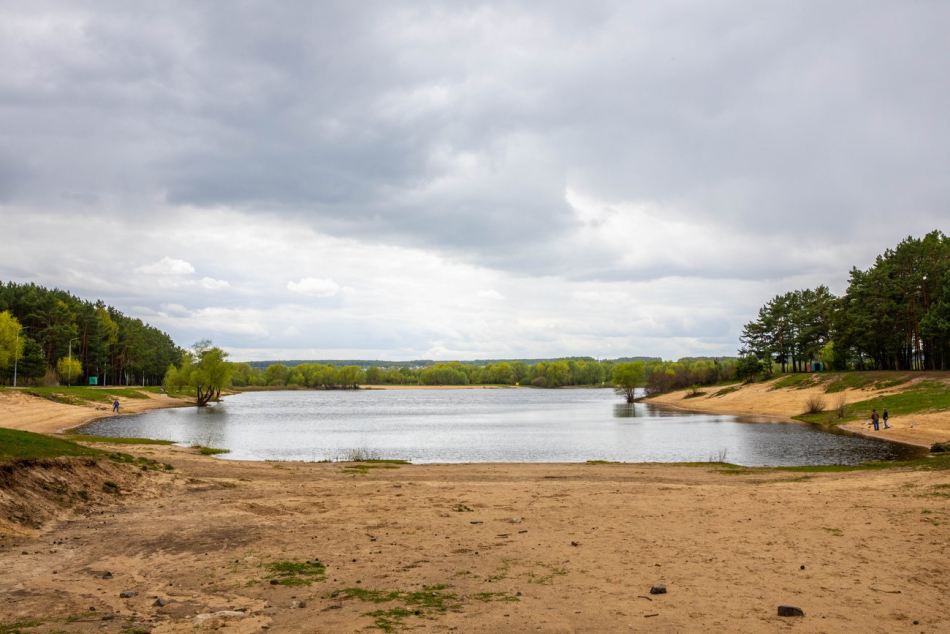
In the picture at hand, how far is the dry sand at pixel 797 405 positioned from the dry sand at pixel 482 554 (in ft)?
86.1

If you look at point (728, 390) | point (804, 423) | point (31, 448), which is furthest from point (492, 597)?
point (728, 390)

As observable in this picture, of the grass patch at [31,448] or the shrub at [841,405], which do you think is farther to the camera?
the shrub at [841,405]

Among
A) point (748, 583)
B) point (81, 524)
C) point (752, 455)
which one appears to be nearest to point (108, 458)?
point (81, 524)

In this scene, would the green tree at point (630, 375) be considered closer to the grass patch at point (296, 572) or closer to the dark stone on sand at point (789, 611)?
the grass patch at point (296, 572)

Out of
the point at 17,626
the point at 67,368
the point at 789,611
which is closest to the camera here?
the point at 17,626

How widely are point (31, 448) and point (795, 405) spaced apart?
77.5 metres

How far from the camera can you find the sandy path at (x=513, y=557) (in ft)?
25.3

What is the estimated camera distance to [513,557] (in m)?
10.9

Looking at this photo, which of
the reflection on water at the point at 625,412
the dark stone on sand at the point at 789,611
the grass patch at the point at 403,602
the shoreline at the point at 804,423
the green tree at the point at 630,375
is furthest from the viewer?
the green tree at the point at 630,375

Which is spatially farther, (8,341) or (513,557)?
(8,341)

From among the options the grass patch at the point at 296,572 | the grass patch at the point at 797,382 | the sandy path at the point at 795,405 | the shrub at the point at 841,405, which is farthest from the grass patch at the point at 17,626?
the grass patch at the point at 797,382

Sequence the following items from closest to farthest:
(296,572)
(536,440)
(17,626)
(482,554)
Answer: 1. (17,626)
2. (296,572)
3. (482,554)
4. (536,440)

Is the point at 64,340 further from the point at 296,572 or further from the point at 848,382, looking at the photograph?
the point at 848,382

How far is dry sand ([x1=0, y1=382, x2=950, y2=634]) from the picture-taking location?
771 cm
